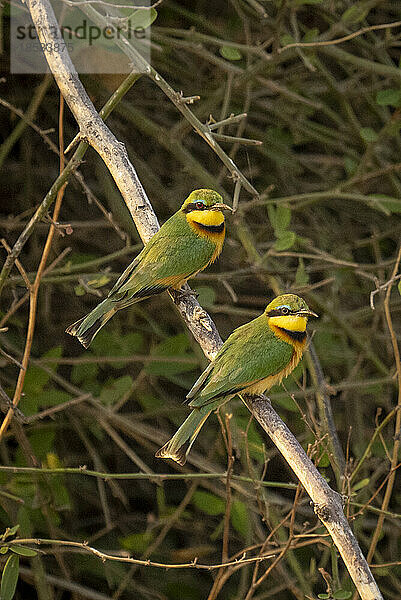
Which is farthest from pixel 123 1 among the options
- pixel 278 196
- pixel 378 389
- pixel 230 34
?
pixel 378 389

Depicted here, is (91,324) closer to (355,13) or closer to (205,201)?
(205,201)

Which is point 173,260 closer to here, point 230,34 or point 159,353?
point 159,353

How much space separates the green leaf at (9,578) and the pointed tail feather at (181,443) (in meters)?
0.50

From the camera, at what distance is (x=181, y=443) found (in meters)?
1.34

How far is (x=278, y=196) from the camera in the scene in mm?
3219

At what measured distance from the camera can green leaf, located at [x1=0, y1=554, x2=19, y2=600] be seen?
1.62 m

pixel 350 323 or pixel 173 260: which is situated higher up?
pixel 173 260

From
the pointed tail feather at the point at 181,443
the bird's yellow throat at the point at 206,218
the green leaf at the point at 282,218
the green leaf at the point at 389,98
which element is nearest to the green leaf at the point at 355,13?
the green leaf at the point at 389,98

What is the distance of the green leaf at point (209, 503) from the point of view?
2.51 metres

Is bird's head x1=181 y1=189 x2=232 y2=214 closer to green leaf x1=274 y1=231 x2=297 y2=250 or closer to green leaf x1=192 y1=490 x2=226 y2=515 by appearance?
green leaf x1=274 y1=231 x2=297 y2=250

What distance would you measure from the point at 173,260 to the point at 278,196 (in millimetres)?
1737

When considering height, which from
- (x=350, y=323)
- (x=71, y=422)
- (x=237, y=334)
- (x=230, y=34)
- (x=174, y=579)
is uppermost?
(x=230, y=34)

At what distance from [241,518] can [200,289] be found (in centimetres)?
68

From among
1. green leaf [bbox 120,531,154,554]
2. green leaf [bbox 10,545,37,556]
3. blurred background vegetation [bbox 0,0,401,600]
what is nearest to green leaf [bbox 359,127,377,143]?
blurred background vegetation [bbox 0,0,401,600]
